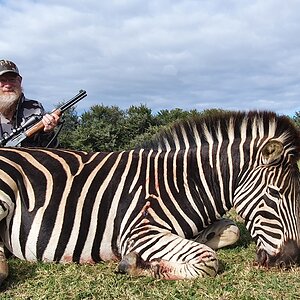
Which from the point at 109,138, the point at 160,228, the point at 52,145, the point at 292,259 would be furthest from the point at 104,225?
the point at 109,138

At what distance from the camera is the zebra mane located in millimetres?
3455

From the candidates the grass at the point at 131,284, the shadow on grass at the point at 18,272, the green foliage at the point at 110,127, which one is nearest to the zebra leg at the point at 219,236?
the grass at the point at 131,284

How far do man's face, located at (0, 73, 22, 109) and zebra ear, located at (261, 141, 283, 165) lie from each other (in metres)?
3.27

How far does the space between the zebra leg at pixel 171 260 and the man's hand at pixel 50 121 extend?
6.82 ft

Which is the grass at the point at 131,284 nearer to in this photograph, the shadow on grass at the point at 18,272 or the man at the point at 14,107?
the shadow on grass at the point at 18,272

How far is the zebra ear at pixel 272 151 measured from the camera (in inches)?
127

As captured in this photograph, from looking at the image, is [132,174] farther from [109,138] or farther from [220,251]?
[109,138]

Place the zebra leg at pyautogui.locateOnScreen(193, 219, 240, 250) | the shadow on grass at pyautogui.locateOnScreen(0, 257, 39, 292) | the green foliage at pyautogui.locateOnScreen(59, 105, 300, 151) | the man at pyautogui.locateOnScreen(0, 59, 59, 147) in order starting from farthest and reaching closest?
1. the green foliage at pyautogui.locateOnScreen(59, 105, 300, 151)
2. the man at pyautogui.locateOnScreen(0, 59, 59, 147)
3. the zebra leg at pyautogui.locateOnScreen(193, 219, 240, 250)
4. the shadow on grass at pyautogui.locateOnScreen(0, 257, 39, 292)

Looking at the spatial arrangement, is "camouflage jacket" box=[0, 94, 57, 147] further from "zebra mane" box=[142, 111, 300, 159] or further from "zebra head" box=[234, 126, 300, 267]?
"zebra head" box=[234, 126, 300, 267]

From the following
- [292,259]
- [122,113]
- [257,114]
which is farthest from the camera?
[122,113]

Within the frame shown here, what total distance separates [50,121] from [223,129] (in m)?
1.99

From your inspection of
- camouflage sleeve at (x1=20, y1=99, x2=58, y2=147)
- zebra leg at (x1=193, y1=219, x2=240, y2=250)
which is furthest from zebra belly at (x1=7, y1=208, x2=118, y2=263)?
camouflage sleeve at (x1=20, y1=99, x2=58, y2=147)

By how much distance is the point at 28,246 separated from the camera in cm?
328

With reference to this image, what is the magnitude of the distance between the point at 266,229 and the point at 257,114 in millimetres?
980
